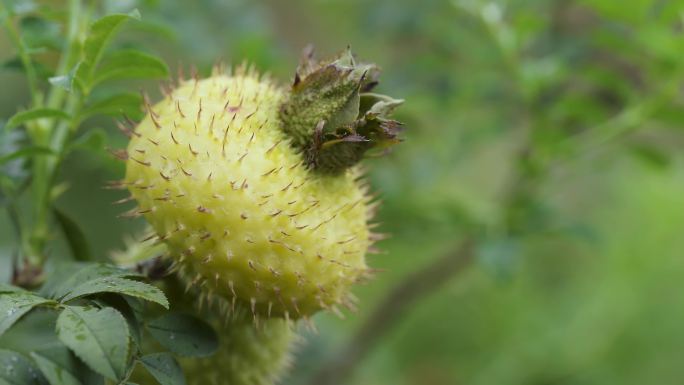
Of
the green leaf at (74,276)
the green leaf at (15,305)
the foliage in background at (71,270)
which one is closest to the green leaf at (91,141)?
the foliage in background at (71,270)

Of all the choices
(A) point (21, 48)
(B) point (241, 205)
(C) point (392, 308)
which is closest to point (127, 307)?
(B) point (241, 205)

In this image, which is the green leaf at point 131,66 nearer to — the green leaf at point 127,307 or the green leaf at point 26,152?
the green leaf at point 26,152

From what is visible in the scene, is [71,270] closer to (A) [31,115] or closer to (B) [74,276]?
(B) [74,276]

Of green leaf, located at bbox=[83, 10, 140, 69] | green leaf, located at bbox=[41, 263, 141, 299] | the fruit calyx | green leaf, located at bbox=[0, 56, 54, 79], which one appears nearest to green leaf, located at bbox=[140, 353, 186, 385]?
green leaf, located at bbox=[41, 263, 141, 299]

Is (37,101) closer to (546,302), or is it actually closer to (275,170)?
(275,170)

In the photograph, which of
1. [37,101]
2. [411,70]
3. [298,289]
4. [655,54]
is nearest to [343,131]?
[298,289]

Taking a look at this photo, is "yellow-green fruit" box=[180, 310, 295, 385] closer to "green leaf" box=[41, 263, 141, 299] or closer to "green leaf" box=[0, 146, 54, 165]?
"green leaf" box=[41, 263, 141, 299]
